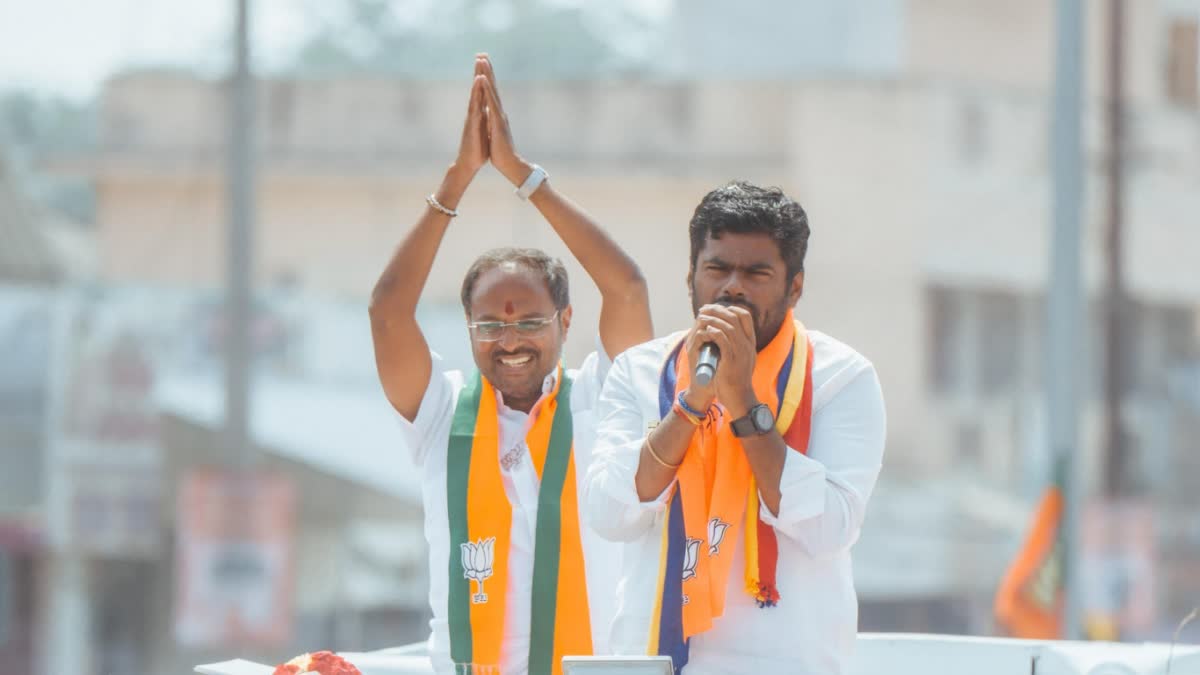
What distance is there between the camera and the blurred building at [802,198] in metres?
22.2

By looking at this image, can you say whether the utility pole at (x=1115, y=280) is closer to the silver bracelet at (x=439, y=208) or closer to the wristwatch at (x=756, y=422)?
the silver bracelet at (x=439, y=208)

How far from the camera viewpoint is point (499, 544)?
4055 mm

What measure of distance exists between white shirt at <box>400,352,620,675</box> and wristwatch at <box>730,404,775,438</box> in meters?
0.69

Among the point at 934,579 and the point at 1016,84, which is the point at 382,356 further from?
the point at 1016,84

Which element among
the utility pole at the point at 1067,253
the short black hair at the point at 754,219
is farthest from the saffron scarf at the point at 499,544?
the utility pole at the point at 1067,253

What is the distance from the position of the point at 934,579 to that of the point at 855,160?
15.1 ft

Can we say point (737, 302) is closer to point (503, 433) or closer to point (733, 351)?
point (733, 351)

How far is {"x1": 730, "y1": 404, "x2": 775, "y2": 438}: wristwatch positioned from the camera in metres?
3.39

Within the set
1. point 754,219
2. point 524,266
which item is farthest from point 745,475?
point 524,266

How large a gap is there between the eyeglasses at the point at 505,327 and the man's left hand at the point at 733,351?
796 millimetres

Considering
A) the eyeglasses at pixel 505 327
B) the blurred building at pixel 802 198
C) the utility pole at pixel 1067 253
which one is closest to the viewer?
the eyeglasses at pixel 505 327

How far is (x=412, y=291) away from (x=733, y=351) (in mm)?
1075

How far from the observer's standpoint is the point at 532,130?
22.5m

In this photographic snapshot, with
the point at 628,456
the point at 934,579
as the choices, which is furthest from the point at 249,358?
the point at 628,456
